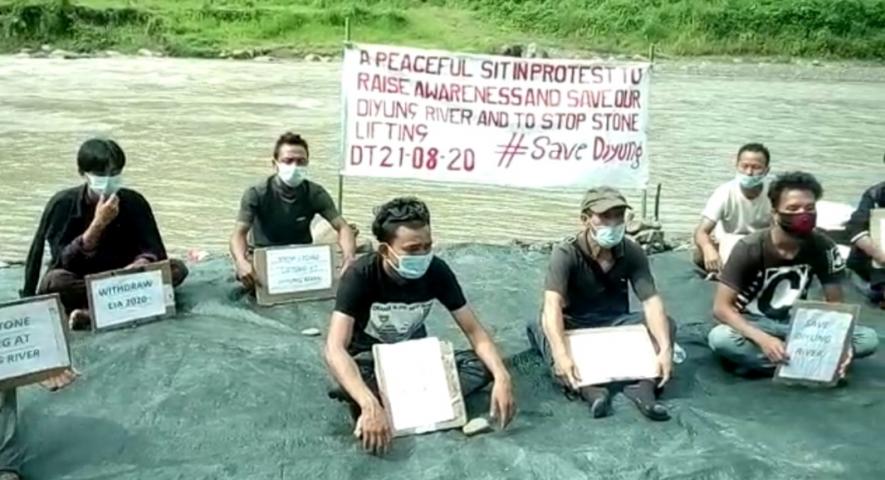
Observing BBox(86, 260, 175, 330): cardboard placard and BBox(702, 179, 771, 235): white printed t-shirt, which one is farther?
BBox(702, 179, 771, 235): white printed t-shirt

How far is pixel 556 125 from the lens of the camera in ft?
24.3

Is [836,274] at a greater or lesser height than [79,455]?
greater

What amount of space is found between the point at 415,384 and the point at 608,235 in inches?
40.9

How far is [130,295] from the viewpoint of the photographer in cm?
574

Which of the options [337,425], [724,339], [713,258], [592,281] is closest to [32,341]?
[337,425]

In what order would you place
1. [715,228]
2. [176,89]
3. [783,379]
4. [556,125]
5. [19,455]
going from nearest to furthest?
[19,455] → [783,379] → [715,228] → [556,125] → [176,89]

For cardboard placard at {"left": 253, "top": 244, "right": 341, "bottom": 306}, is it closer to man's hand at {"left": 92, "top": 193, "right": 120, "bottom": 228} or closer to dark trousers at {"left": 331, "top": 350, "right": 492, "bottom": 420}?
man's hand at {"left": 92, "top": 193, "right": 120, "bottom": 228}

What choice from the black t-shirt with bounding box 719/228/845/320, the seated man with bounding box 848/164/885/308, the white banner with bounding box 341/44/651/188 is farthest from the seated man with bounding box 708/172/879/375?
the white banner with bounding box 341/44/651/188

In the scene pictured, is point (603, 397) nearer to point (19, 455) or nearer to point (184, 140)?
point (19, 455)

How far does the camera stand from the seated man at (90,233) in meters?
5.70

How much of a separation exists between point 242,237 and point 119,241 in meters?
0.75

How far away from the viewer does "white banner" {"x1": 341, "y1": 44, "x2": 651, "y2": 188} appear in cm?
713

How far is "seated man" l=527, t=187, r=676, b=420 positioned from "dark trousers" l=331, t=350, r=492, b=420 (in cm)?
30

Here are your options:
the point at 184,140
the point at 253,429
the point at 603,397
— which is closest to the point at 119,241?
the point at 253,429
